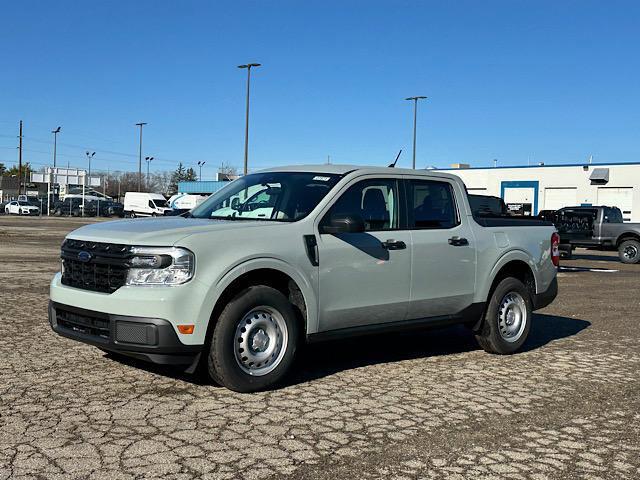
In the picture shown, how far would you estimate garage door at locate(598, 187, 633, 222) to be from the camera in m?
46.3

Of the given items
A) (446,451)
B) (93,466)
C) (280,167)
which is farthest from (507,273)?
(93,466)

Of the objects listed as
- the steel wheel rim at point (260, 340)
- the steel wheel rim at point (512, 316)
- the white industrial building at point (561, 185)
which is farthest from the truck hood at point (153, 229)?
the white industrial building at point (561, 185)

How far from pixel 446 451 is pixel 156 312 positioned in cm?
217

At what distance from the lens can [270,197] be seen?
6.58 meters

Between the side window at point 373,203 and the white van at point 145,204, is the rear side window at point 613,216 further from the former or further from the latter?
the white van at point 145,204

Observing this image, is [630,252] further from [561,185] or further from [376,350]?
[561,185]

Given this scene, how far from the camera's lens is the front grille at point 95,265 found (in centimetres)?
545

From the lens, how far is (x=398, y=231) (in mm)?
6703

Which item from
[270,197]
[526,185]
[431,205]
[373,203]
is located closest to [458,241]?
[431,205]

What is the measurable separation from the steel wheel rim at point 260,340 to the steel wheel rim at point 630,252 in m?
21.1

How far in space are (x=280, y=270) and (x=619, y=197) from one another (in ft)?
148

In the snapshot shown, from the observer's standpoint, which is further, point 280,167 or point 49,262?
point 49,262

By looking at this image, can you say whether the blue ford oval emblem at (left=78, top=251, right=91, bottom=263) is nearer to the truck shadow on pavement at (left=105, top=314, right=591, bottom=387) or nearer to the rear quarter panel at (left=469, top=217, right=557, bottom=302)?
the truck shadow on pavement at (left=105, top=314, right=591, bottom=387)

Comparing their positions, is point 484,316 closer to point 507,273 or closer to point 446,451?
point 507,273
